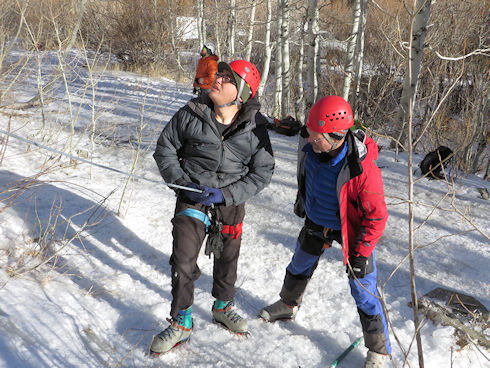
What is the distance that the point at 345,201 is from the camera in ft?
Answer: 6.70

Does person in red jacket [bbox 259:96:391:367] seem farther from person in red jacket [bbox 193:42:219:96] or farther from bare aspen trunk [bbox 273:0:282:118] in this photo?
bare aspen trunk [bbox 273:0:282:118]

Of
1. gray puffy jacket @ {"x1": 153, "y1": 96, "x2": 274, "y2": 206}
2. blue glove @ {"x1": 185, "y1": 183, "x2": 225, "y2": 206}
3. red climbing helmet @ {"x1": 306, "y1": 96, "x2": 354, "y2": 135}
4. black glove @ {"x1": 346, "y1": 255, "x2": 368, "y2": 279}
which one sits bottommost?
black glove @ {"x1": 346, "y1": 255, "x2": 368, "y2": 279}

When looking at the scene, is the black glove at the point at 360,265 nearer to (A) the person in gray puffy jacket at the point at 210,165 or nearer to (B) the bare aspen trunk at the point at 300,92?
(A) the person in gray puffy jacket at the point at 210,165

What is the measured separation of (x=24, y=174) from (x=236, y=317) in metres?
3.18

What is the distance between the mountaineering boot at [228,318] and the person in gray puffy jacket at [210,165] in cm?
26

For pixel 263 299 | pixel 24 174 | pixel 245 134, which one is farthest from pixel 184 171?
pixel 24 174

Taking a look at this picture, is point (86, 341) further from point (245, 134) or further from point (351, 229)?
point (351, 229)

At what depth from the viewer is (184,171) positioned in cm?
227

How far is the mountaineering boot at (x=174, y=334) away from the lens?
2.26 meters

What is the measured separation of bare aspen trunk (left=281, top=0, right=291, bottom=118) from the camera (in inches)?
323

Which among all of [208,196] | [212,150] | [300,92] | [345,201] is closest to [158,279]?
[208,196]

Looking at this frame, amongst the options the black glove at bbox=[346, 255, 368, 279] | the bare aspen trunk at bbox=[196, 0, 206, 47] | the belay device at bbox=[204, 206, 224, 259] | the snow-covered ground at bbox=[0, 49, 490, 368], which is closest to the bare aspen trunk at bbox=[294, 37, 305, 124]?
the bare aspen trunk at bbox=[196, 0, 206, 47]

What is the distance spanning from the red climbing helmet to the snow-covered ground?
479 millimetres

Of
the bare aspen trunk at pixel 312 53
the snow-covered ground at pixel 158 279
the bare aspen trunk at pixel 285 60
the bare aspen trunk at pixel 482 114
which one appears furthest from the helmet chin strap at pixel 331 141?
the bare aspen trunk at pixel 285 60
